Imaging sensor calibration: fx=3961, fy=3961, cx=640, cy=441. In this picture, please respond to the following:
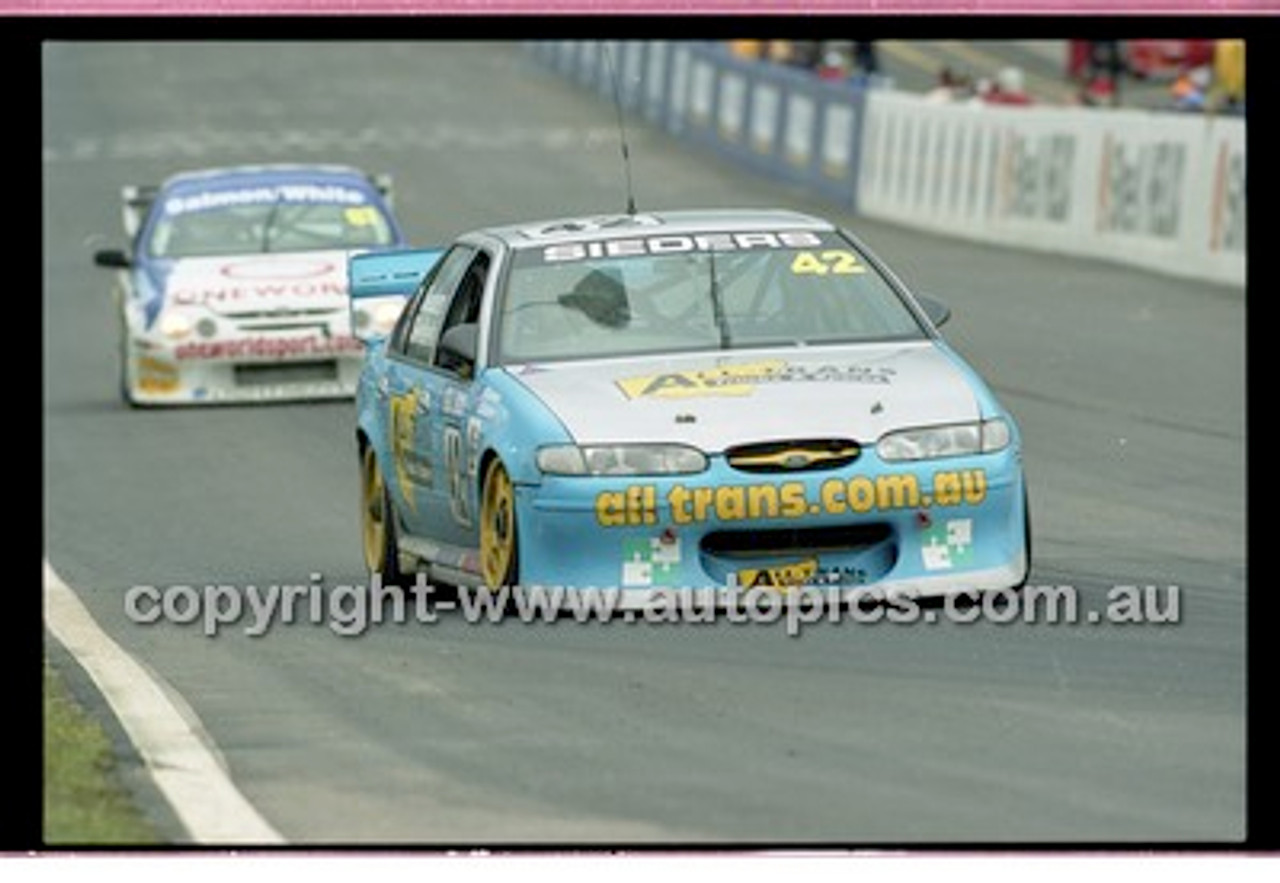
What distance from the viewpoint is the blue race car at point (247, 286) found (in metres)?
22.9

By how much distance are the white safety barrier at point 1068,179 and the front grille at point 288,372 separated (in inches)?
315

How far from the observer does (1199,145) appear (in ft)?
94.4

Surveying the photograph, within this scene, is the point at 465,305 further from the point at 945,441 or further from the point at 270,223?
the point at 270,223

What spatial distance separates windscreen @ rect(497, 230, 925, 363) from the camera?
1280 centimetres

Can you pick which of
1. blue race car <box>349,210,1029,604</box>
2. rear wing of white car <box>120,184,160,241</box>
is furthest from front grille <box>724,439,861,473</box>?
rear wing of white car <box>120,184,160,241</box>

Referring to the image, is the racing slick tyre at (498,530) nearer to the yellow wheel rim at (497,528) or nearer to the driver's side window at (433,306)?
the yellow wheel rim at (497,528)

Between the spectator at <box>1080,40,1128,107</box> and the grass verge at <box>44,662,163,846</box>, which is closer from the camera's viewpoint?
the grass verge at <box>44,662,163,846</box>

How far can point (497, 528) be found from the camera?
1229 centimetres

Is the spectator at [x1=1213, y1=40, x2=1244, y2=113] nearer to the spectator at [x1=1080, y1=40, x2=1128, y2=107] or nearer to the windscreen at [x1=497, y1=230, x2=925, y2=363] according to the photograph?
the spectator at [x1=1080, y1=40, x2=1128, y2=107]

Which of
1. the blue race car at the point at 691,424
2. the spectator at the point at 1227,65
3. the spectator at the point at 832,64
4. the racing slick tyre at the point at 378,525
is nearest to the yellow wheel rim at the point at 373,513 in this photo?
the racing slick tyre at the point at 378,525

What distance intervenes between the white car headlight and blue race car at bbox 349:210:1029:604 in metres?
9.32

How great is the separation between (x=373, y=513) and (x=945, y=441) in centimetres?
300

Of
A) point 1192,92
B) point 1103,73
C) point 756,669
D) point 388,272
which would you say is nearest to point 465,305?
point 388,272

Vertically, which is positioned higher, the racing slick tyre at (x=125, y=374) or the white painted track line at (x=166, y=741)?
the white painted track line at (x=166, y=741)
